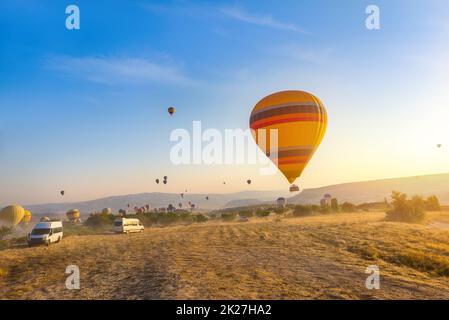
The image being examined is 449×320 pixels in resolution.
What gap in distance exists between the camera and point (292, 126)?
87.2 feet

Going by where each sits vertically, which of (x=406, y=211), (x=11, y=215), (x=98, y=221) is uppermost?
(x=406, y=211)

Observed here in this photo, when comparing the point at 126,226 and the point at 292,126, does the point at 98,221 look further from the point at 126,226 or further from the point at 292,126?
the point at 292,126

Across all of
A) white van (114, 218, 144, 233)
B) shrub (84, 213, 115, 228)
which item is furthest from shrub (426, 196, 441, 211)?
shrub (84, 213, 115, 228)

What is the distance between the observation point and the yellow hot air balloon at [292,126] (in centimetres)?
2664

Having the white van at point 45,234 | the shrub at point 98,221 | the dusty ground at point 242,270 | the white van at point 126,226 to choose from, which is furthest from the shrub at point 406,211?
the shrub at point 98,221

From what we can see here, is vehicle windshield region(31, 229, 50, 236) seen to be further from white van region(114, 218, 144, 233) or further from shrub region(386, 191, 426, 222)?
shrub region(386, 191, 426, 222)

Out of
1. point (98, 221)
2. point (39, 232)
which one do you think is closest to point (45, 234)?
point (39, 232)

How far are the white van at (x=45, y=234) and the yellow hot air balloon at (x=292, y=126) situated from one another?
850 inches

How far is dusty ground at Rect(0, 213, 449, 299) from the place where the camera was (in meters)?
12.0

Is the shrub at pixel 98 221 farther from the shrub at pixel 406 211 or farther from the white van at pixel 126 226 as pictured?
the shrub at pixel 406 211

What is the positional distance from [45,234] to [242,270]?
853 inches

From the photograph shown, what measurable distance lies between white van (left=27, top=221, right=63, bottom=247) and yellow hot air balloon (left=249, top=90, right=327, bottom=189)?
2159 cm

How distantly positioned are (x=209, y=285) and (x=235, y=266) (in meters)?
4.06
